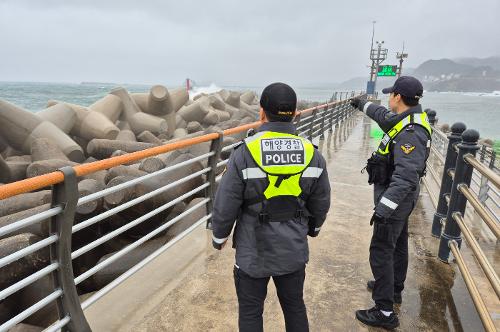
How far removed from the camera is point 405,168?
8.70 feet

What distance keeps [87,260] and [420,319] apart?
348 cm

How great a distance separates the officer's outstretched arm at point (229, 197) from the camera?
6.86 ft

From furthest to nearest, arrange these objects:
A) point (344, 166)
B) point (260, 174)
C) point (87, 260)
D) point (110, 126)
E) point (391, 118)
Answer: point (110, 126) < point (344, 166) < point (87, 260) < point (391, 118) < point (260, 174)

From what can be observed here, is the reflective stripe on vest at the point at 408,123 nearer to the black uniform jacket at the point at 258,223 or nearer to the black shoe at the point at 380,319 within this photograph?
the black uniform jacket at the point at 258,223

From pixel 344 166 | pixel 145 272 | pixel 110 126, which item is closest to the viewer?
pixel 145 272

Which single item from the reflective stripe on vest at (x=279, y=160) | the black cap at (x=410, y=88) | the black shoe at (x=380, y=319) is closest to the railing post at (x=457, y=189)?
the black cap at (x=410, y=88)

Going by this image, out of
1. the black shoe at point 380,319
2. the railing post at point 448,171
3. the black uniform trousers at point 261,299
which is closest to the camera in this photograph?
the black uniform trousers at point 261,299

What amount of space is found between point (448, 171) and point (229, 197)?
2969 millimetres

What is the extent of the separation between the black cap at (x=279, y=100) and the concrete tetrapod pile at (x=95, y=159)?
2.40 metres

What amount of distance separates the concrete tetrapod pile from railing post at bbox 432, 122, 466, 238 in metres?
2.81

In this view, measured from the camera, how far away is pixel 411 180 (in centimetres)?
264

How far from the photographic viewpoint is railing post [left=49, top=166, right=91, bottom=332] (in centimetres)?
227

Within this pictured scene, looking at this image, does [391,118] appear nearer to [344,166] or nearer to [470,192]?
[470,192]

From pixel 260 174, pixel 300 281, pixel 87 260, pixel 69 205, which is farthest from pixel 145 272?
pixel 260 174
